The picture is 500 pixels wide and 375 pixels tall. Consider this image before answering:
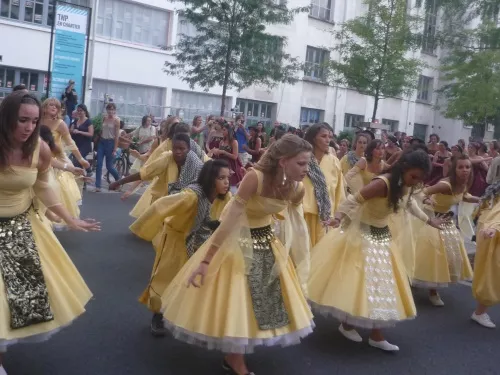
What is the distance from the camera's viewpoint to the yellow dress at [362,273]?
17.4ft

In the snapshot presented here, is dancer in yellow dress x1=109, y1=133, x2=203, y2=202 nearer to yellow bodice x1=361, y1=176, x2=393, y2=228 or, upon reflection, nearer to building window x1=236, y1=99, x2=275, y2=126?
yellow bodice x1=361, y1=176, x2=393, y2=228

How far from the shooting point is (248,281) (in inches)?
176

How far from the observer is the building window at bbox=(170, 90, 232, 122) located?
103 feet

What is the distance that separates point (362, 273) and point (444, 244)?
224 centimetres

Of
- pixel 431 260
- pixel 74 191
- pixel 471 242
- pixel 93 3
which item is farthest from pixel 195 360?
pixel 93 3

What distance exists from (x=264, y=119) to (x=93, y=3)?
1081cm

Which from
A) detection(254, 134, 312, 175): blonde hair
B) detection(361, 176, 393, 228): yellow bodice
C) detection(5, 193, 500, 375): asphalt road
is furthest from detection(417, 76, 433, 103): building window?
detection(254, 134, 312, 175): blonde hair

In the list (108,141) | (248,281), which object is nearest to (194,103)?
(108,141)

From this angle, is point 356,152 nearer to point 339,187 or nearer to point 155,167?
point 339,187

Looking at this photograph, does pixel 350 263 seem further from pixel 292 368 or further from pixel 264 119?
pixel 264 119

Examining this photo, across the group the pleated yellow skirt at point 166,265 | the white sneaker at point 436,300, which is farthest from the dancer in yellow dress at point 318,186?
the pleated yellow skirt at point 166,265

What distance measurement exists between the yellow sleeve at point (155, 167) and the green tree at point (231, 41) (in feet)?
41.5

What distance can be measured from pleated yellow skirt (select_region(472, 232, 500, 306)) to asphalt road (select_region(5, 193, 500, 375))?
37 cm

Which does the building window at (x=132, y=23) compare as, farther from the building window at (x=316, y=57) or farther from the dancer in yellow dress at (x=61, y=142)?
the dancer in yellow dress at (x=61, y=142)
